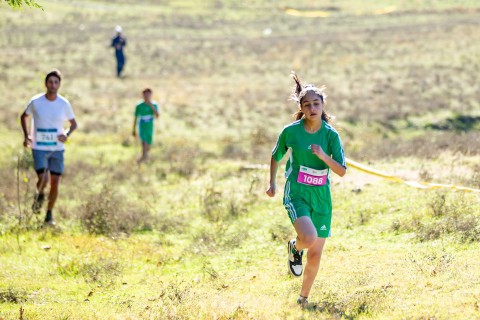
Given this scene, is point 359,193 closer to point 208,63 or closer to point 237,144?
point 237,144

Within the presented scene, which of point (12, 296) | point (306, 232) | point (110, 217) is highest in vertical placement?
point (306, 232)

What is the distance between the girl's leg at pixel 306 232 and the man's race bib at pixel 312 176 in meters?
0.33

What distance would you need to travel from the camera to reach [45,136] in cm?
977

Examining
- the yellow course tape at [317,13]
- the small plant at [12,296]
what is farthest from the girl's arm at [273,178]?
the yellow course tape at [317,13]

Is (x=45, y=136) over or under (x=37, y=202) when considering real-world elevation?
over

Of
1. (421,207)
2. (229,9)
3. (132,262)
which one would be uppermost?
(229,9)

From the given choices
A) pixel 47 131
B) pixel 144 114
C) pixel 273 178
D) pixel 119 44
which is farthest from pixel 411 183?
pixel 119 44

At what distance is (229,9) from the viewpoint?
79625 millimetres

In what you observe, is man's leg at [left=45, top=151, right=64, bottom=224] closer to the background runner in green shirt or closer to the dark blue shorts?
the dark blue shorts

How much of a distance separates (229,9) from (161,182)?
6757 centimetres

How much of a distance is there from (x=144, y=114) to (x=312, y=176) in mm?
9839

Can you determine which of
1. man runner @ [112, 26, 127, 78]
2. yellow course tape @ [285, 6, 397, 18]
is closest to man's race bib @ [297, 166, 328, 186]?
man runner @ [112, 26, 127, 78]

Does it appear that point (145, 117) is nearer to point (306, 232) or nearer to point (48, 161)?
point (48, 161)

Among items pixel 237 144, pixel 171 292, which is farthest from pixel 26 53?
pixel 171 292
